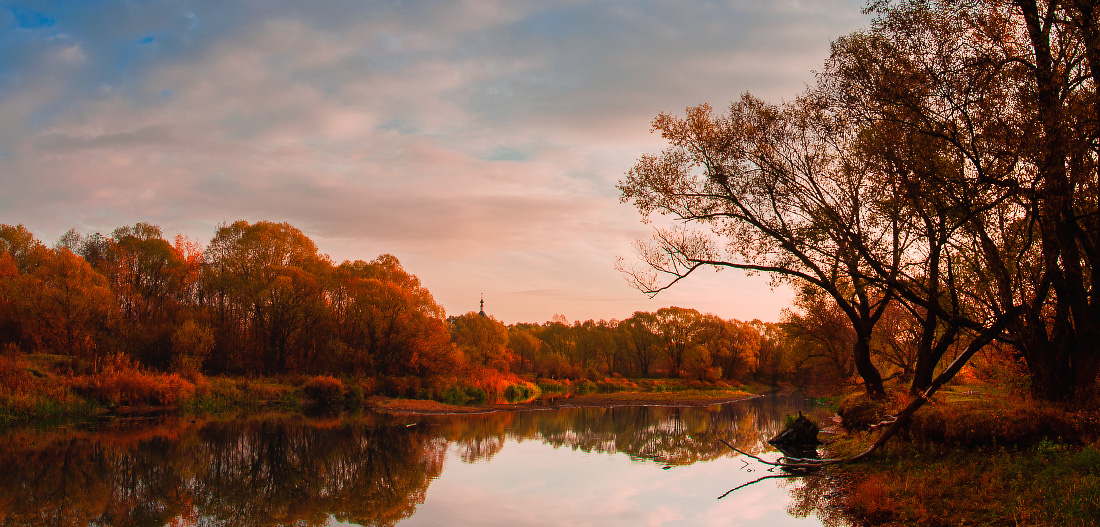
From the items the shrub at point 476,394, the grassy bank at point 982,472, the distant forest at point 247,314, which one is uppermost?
the distant forest at point 247,314

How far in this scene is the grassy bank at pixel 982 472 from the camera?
9164 millimetres

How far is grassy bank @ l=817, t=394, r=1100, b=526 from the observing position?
30.1ft

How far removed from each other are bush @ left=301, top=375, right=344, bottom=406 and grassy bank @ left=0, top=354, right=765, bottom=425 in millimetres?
59

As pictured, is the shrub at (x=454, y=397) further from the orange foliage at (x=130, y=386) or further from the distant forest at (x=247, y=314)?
the orange foliage at (x=130, y=386)

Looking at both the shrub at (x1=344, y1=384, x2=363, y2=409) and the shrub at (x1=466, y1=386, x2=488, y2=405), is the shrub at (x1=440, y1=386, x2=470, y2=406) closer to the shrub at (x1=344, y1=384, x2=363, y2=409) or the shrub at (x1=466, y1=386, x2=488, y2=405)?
the shrub at (x1=466, y1=386, x2=488, y2=405)

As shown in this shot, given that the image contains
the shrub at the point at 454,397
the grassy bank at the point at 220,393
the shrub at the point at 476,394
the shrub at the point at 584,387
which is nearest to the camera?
the grassy bank at the point at 220,393

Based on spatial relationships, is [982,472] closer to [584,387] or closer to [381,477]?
[381,477]

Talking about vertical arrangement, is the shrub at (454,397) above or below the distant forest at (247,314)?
below

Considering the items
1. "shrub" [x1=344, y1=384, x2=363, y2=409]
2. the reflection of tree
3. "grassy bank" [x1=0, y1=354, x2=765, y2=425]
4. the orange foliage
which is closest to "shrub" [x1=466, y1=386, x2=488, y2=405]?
"grassy bank" [x1=0, y1=354, x2=765, y2=425]

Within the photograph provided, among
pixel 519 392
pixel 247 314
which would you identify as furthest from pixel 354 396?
pixel 519 392

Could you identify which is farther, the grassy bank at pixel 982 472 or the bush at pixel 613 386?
the bush at pixel 613 386

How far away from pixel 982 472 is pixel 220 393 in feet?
117

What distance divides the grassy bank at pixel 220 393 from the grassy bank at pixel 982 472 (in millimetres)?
27672

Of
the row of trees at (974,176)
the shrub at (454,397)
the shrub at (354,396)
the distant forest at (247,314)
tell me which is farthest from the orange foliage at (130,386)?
the row of trees at (974,176)
